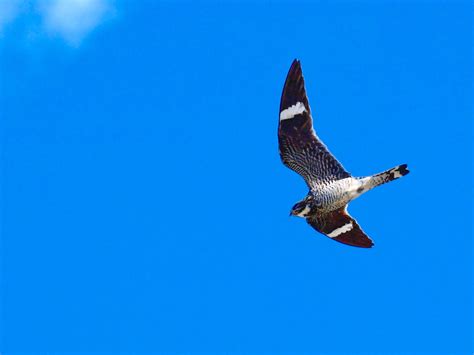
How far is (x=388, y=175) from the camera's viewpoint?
42.5 ft

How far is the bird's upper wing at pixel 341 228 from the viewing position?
14062 millimetres

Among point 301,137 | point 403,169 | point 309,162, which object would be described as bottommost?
point 403,169

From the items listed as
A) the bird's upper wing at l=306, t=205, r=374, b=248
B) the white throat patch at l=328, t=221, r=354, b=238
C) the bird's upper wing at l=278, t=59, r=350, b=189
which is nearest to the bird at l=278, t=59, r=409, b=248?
the bird's upper wing at l=278, t=59, r=350, b=189

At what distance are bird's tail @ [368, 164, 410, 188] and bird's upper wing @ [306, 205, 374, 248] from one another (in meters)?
1.07

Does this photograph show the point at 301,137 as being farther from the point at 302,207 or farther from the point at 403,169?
the point at 403,169

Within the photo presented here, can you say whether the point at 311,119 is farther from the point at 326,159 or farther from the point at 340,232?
the point at 340,232

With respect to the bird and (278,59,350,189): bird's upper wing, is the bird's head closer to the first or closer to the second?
the bird

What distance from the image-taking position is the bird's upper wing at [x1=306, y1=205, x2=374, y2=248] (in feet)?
46.1

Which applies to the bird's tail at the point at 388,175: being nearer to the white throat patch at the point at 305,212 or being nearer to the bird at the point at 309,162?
the bird at the point at 309,162

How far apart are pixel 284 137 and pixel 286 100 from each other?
0.56 meters

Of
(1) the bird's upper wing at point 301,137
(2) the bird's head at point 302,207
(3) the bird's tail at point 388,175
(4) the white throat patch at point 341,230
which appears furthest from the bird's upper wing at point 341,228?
(3) the bird's tail at point 388,175

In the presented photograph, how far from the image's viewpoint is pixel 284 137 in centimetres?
1353

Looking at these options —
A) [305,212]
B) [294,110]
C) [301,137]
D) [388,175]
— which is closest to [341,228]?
[305,212]

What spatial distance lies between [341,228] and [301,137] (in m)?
1.69
